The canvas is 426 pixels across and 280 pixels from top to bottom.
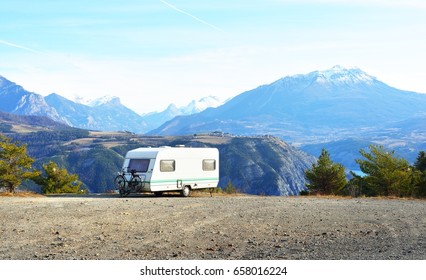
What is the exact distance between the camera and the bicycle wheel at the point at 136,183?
27.3 meters

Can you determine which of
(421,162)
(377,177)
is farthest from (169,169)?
(421,162)

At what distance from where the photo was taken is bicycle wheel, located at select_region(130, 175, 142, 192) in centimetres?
2728

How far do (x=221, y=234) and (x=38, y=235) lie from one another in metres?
5.30

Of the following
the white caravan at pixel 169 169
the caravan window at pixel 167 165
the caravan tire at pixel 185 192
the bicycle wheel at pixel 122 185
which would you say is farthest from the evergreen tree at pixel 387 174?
the bicycle wheel at pixel 122 185

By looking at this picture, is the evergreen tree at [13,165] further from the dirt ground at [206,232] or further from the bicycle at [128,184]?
the dirt ground at [206,232]

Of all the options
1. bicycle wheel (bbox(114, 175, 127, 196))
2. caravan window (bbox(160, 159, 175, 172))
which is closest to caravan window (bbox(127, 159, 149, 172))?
bicycle wheel (bbox(114, 175, 127, 196))

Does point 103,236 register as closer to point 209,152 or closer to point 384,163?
point 209,152

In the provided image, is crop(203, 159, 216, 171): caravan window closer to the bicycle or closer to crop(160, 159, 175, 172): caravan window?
crop(160, 159, 175, 172): caravan window

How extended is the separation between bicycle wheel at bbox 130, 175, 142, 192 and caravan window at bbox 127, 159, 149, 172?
543mm

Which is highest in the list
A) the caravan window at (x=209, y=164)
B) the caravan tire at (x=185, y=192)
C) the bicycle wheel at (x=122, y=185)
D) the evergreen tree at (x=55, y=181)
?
the caravan window at (x=209, y=164)

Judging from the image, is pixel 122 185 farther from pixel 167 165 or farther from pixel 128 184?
pixel 167 165

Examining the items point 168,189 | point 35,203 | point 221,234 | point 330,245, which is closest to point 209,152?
point 168,189
